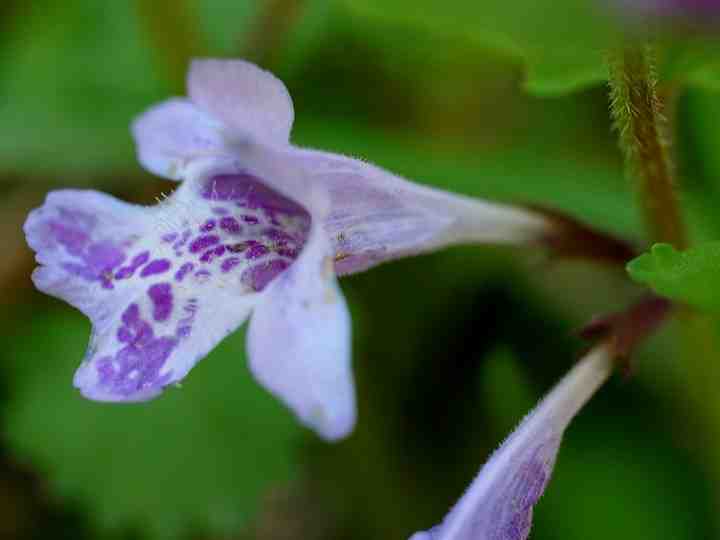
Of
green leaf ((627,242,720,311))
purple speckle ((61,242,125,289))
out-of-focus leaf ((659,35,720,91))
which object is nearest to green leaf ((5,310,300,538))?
purple speckle ((61,242,125,289))

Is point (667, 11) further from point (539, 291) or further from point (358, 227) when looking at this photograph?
point (539, 291)

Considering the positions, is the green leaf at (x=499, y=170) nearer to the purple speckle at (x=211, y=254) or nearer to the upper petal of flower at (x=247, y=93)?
the purple speckle at (x=211, y=254)

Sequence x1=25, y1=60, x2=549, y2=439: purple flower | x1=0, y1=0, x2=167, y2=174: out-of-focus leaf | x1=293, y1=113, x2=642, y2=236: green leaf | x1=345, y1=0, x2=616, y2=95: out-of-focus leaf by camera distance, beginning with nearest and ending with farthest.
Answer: x1=345, y1=0, x2=616, y2=95: out-of-focus leaf
x1=25, y1=60, x2=549, y2=439: purple flower
x1=293, y1=113, x2=642, y2=236: green leaf
x1=0, y1=0, x2=167, y2=174: out-of-focus leaf

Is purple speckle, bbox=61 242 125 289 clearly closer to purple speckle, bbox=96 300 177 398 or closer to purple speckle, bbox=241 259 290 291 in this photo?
purple speckle, bbox=96 300 177 398

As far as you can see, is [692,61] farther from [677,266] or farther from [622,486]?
[622,486]

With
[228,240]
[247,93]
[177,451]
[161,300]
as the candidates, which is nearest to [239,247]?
[228,240]

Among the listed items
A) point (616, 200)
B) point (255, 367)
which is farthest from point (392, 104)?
point (255, 367)
